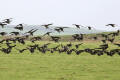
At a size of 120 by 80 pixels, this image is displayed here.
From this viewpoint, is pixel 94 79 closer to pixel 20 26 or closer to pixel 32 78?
pixel 32 78

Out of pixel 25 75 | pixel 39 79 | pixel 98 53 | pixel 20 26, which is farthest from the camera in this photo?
pixel 98 53

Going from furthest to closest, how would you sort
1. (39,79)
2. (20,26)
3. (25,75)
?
(20,26), (25,75), (39,79)

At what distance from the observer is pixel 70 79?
1396 centimetres

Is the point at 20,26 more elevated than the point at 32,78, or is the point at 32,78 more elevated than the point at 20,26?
the point at 20,26

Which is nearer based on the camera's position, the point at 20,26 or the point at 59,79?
the point at 59,79

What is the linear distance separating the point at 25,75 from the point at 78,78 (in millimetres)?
2680

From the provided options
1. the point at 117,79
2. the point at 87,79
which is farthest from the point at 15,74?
the point at 117,79

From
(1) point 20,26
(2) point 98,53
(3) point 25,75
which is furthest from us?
(2) point 98,53

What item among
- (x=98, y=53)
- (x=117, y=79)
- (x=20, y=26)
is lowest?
(x=98, y=53)

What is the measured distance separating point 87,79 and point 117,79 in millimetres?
1443

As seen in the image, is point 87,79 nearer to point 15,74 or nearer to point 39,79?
point 39,79

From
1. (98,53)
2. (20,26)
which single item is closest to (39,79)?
(20,26)

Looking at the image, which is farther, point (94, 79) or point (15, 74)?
point (15, 74)

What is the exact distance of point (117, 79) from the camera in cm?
1420
